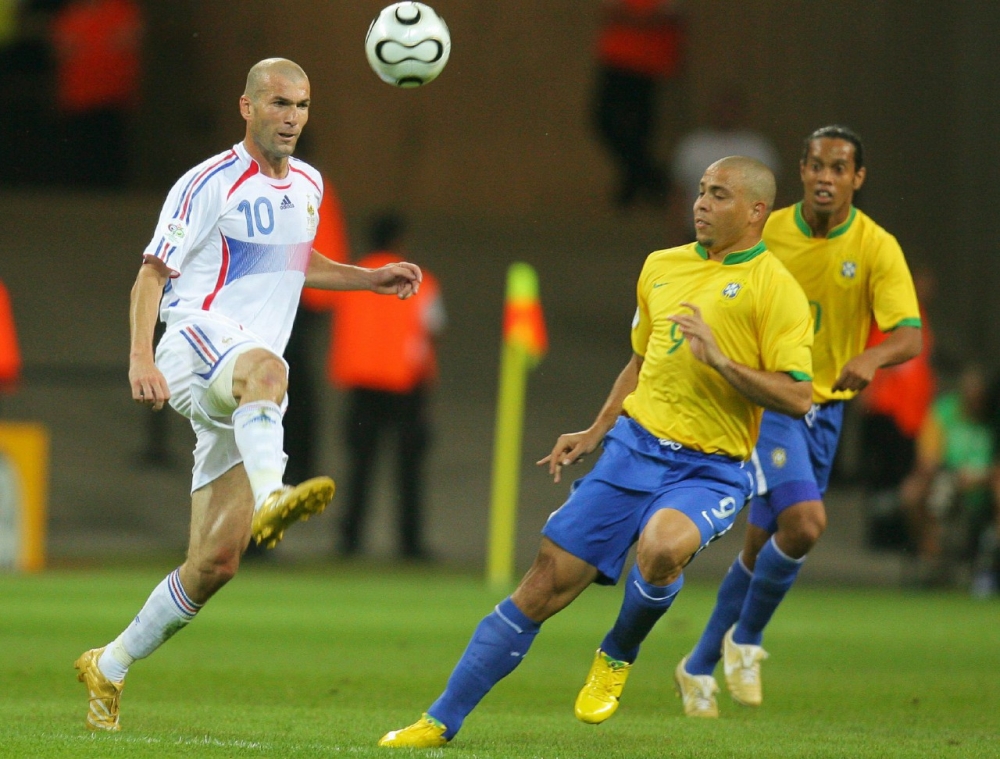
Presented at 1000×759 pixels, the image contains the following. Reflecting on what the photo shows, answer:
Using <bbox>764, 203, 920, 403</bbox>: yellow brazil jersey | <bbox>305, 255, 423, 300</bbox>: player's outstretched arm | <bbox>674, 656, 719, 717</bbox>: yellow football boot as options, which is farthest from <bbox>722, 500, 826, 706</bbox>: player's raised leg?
<bbox>305, 255, 423, 300</bbox>: player's outstretched arm

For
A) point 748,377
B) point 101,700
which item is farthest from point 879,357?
point 101,700

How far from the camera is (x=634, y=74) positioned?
2050cm

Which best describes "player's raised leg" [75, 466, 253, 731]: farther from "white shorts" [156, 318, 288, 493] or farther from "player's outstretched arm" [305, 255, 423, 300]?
"player's outstretched arm" [305, 255, 423, 300]

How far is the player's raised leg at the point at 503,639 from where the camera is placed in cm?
647

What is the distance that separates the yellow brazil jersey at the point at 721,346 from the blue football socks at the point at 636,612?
545 mm

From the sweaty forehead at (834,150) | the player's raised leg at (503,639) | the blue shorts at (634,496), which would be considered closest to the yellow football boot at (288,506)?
the player's raised leg at (503,639)

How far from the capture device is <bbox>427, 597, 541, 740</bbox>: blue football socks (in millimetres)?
6473

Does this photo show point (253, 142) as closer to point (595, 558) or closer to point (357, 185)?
point (595, 558)

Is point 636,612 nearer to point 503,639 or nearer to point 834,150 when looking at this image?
point 503,639

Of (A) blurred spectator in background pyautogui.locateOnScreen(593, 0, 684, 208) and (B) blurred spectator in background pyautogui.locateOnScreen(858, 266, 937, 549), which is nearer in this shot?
(B) blurred spectator in background pyautogui.locateOnScreen(858, 266, 937, 549)

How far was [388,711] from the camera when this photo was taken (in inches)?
305

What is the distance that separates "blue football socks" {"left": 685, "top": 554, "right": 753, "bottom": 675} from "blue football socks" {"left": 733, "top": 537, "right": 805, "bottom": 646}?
0.17ft

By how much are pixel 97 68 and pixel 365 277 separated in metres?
15.3

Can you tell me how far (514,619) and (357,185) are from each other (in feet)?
56.4
